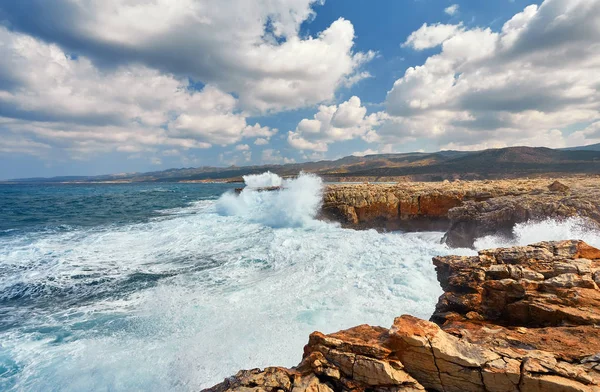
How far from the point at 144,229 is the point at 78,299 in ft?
47.0

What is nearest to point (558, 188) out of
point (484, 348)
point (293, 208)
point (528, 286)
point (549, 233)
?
point (549, 233)

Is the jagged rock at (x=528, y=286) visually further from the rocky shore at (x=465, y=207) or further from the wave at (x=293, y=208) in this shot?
the wave at (x=293, y=208)

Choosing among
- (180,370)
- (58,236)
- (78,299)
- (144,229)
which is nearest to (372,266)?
(180,370)

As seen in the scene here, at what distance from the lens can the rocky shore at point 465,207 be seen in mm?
14298

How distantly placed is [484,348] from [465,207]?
15281 mm

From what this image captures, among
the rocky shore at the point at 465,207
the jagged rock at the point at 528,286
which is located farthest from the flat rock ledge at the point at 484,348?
the rocky shore at the point at 465,207

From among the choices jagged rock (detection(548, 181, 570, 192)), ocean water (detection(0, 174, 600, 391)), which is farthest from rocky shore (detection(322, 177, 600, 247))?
ocean water (detection(0, 174, 600, 391))

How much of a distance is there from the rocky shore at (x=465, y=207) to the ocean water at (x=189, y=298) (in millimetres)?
1109

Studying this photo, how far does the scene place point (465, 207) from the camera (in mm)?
17359

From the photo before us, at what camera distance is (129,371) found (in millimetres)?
6770

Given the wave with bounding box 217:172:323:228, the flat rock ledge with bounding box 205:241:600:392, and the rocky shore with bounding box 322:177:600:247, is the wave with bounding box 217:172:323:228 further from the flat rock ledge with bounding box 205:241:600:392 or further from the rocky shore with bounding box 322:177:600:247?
the flat rock ledge with bounding box 205:241:600:392

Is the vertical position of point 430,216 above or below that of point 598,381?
below

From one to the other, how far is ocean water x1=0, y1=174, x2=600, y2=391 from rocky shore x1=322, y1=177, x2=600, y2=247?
1109 mm

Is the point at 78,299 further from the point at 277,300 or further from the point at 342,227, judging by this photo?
the point at 342,227
